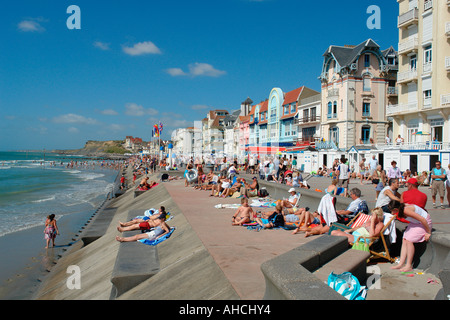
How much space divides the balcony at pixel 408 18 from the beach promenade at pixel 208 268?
22720 millimetres

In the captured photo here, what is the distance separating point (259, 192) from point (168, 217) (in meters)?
5.38

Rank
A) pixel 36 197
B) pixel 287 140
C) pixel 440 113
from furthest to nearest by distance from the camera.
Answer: pixel 287 140 < pixel 36 197 < pixel 440 113

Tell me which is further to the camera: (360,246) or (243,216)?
(243,216)

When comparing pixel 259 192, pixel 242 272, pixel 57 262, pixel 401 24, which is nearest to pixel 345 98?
pixel 401 24

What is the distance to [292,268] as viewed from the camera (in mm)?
4422

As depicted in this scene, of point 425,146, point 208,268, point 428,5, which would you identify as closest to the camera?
point 208,268

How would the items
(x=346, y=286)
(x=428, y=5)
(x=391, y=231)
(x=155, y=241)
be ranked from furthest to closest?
(x=428, y=5) < (x=155, y=241) < (x=391, y=231) < (x=346, y=286)

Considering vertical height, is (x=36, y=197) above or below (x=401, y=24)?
below

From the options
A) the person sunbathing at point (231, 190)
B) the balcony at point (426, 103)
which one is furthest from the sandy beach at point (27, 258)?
the balcony at point (426, 103)

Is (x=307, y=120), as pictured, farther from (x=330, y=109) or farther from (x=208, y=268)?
(x=208, y=268)

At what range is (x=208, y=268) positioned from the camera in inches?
246

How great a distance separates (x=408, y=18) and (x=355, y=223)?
26.9m

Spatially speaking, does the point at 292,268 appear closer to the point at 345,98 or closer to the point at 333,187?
the point at 333,187

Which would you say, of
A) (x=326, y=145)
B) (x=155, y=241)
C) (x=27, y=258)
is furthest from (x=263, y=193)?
(x=326, y=145)
